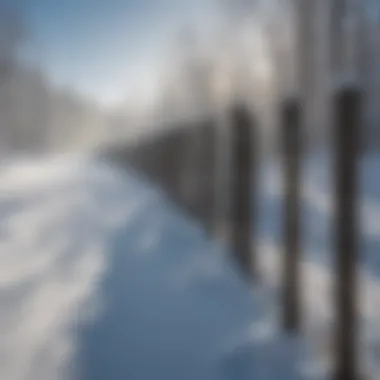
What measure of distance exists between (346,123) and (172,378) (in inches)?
56.4

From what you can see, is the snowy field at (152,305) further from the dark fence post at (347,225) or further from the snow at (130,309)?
the dark fence post at (347,225)

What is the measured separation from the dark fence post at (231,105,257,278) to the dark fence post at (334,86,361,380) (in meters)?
1.80

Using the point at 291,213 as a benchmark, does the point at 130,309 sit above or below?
below

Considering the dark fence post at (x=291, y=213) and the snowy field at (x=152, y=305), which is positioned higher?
the dark fence post at (x=291, y=213)

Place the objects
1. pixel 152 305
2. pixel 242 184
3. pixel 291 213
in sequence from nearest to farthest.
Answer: pixel 291 213 → pixel 152 305 → pixel 242 184

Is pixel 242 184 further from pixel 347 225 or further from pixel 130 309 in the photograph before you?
pixel 347 225

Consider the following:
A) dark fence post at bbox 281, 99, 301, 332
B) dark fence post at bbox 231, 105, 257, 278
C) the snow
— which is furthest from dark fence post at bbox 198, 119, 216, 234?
dark fence post at bbox 281, 99, 301, 332

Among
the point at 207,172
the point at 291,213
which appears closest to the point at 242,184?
the point at 291,213

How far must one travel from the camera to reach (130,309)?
4258 millimetres

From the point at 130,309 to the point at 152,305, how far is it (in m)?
0.15

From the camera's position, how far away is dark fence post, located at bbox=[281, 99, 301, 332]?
4.02 meters

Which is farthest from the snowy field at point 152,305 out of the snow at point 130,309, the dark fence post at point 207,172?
the dark fence post at point 207,172

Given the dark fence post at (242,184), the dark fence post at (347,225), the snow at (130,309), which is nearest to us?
the dark fence post at (347,225)

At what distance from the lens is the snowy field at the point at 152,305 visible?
11.3ft
